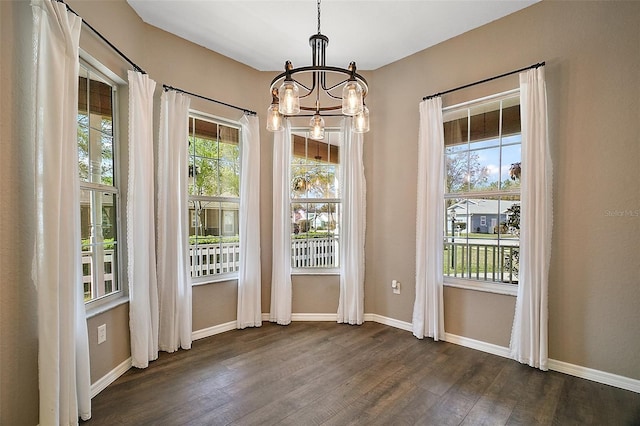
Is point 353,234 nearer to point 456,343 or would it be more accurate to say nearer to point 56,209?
point 456,343

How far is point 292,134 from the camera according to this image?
3.87 metres

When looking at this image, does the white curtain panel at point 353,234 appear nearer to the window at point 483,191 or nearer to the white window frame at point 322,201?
the white window frame at point 322,201

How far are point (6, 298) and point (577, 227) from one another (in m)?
3.93

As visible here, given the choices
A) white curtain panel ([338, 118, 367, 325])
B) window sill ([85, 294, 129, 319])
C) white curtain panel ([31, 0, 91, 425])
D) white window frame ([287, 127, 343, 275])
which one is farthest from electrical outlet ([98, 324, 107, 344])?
white curtain panel ([338, 118, 367, 325])

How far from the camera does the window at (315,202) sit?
3908mm

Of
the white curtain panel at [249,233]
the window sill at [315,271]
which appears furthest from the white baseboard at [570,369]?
the white curtain panel at [249,233]

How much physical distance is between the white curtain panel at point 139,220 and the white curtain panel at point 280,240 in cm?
139

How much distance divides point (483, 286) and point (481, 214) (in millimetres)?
738

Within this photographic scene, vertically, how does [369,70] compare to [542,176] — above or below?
above

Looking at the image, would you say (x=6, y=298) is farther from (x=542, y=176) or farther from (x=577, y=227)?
(x=577, y=227)

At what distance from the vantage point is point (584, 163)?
8.07 ft

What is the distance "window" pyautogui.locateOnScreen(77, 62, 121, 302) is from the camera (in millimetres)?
2332

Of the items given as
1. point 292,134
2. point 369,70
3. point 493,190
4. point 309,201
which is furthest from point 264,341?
point 369,70

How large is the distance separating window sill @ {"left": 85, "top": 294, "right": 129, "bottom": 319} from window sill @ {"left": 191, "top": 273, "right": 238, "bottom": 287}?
2.40 ft
